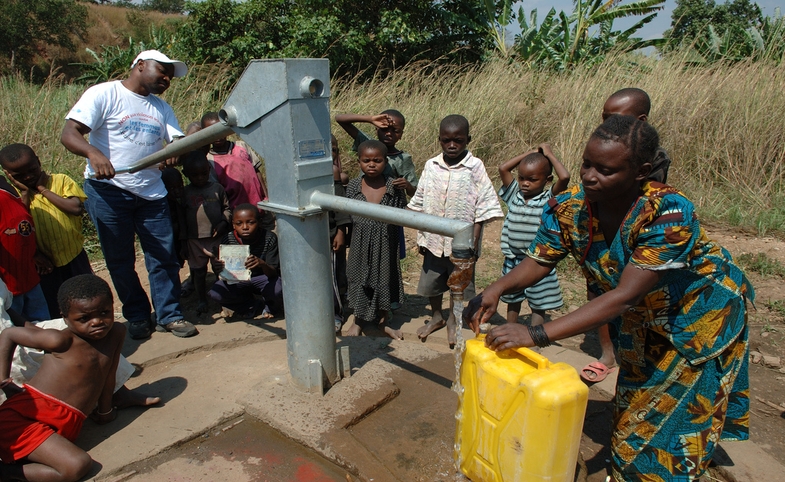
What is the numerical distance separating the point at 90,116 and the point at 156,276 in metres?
0.97

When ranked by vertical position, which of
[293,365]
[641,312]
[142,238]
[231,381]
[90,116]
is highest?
[90,116]

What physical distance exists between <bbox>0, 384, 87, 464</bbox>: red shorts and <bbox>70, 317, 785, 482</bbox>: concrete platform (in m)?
0.12

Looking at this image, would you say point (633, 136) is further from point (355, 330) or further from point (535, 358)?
point (355, 330)

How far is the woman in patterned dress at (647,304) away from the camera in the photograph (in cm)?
153

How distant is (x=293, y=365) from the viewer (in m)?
2.35

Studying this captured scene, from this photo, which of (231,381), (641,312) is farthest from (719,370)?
(231,381)

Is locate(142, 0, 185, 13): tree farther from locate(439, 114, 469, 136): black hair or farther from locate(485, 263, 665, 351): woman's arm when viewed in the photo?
locate(485, 263, 665, 351): woman's arm

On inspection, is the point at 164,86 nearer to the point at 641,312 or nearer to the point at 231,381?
the point at 231,381

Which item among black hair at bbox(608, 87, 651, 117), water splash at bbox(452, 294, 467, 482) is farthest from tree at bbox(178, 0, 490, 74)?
water splash at bbox(452, 294, 467, 482)

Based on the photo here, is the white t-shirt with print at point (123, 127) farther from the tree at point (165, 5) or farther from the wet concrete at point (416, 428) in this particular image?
the tree at point (165, 5)

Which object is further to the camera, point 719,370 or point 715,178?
point 715,178

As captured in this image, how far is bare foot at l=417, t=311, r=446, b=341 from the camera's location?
3395mm

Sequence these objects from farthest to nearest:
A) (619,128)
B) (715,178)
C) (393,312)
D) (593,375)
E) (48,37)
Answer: (48,37), (715,178), (393,312), (593,375), (619,128)

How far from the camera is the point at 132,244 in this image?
3260 mm
